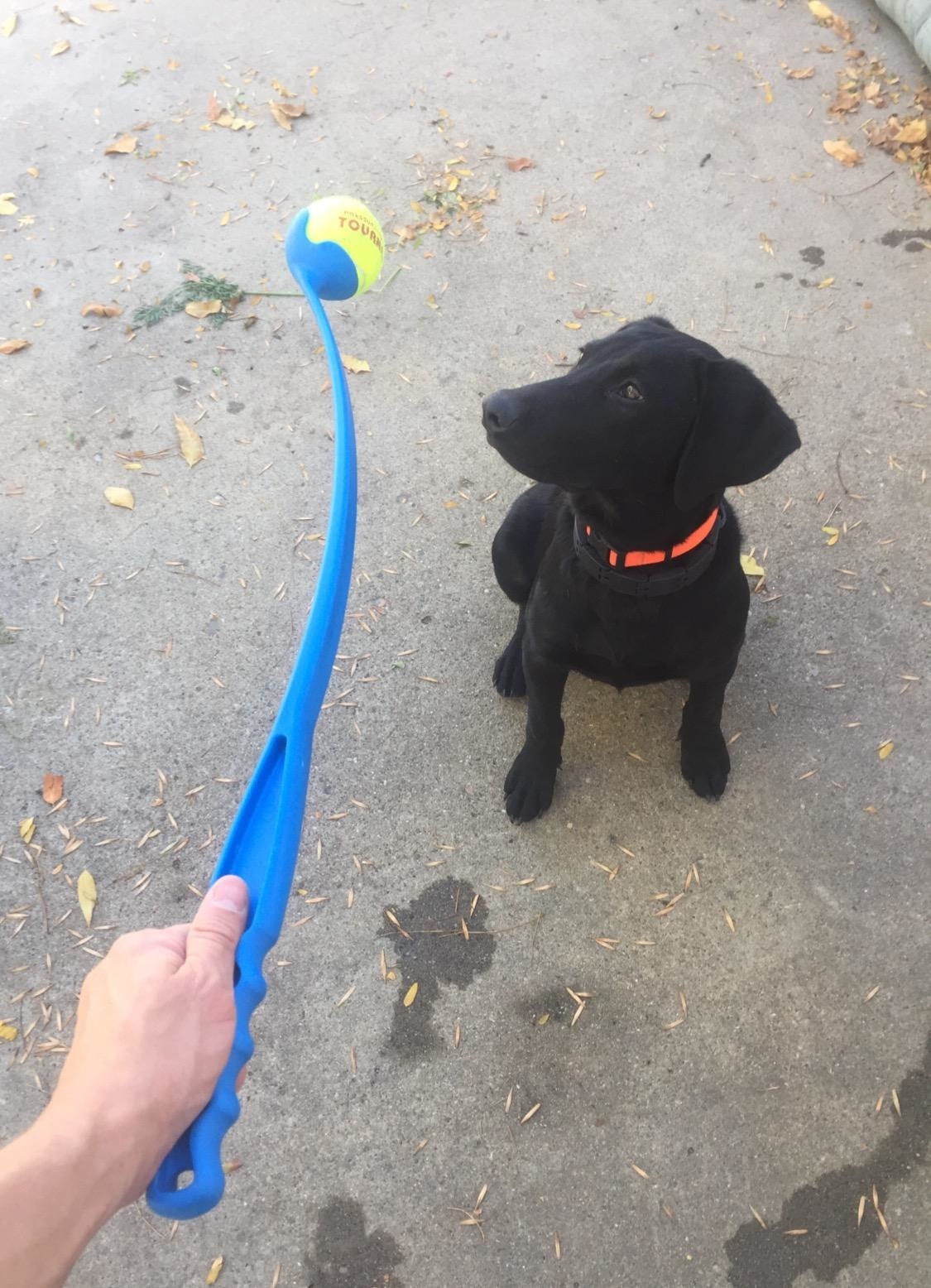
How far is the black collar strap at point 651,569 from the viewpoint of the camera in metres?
2.21

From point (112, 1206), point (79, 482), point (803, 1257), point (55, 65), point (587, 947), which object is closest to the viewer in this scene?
point (112, 1206)

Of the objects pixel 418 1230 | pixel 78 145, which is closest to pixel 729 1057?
pixel 418 1230

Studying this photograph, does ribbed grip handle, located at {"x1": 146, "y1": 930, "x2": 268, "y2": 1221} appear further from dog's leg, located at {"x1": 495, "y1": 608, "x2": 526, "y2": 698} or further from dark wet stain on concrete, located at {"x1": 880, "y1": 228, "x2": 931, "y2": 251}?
dark wet stain on concrete, located at {"x1": 880, "y1": 228, "x2": 931, "y2": 251}

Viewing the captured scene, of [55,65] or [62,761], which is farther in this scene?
[55,65]

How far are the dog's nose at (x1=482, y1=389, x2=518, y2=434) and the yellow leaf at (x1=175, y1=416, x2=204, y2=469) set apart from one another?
6.15 feet

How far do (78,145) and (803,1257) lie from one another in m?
5.68

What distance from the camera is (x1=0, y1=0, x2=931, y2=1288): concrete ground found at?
7.38ft

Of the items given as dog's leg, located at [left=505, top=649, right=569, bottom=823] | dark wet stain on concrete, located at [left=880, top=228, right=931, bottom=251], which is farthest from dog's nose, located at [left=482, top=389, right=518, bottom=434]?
dark wet stain on concrete, located at [left=880, top=228, right=931, bottom=251]

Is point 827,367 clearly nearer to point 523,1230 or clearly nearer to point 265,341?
point 265,341

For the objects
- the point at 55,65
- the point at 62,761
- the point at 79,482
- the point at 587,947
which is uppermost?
the point at 55,65

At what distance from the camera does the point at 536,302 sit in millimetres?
4035

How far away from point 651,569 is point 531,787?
835mm

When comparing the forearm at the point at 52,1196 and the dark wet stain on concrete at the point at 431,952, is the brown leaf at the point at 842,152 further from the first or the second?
the forearm at the point at 52,1196

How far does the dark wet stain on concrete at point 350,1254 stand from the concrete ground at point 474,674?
1 centimetres
